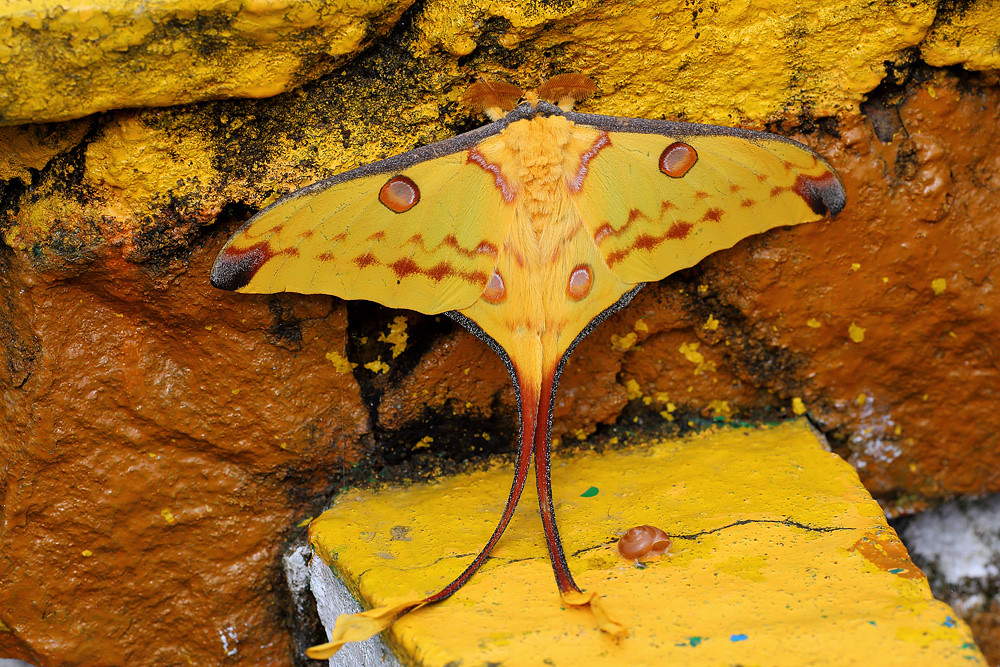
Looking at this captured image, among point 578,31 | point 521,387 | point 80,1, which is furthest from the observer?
point 578,31

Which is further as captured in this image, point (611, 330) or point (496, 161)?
point (611, 330)

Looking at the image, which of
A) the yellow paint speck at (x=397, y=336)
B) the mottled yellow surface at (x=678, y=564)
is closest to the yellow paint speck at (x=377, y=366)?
the yellow paint speck at (x=397, y=336)

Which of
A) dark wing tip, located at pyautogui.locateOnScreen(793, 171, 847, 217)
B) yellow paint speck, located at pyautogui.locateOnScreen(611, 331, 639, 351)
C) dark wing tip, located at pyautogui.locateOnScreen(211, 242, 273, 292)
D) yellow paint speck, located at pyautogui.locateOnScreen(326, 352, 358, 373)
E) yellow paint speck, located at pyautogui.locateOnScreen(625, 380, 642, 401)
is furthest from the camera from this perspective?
yellow paint speck, located at pyautogui.locateOnScreen(625, 380, 642, 401)

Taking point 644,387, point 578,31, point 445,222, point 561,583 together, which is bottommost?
point 561,583

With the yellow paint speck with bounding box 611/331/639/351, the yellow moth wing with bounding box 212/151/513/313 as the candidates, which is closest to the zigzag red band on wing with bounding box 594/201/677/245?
the yellow moth wing with bounding box 212/151/513/313

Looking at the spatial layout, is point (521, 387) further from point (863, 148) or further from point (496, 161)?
point (863, 148)

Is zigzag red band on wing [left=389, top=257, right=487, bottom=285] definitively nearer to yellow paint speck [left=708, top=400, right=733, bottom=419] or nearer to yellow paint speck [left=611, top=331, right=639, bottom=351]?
yellow paint speck [left=611, top=331, right=639, bottom=351]

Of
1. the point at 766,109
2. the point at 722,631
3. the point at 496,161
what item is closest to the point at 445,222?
the point at 496,161
